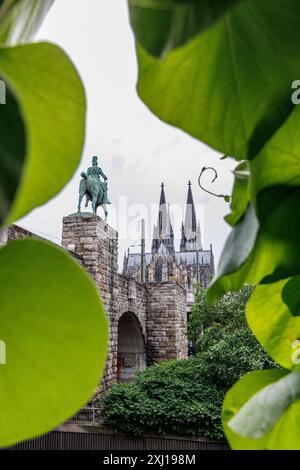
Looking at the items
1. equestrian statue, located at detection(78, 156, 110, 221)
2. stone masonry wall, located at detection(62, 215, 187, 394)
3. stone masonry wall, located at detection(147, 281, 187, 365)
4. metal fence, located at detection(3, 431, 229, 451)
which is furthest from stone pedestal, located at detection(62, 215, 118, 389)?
stone masonry wall, located at detection(147, 281, 187, 365)

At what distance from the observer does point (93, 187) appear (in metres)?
5.50

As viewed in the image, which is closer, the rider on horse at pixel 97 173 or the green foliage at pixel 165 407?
the green foliage at pixel 165 407

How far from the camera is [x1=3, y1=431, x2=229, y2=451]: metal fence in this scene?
400 centimetres

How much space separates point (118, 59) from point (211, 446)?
14.8 ft

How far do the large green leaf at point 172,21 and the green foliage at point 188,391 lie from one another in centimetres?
455

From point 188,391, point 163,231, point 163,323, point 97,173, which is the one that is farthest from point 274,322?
point 163,231

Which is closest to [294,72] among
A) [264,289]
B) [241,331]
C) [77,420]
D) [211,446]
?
[264,289]

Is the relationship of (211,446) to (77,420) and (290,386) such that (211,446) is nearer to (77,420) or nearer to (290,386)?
(77,420)

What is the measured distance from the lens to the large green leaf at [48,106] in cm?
10

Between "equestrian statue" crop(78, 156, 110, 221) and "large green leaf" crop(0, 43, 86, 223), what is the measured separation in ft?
16.7

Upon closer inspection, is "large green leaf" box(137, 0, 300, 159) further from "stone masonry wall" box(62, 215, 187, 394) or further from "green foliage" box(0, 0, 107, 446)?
"stone masonry wall" box(62, 215, 187, 394)

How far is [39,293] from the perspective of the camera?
0.11 metres

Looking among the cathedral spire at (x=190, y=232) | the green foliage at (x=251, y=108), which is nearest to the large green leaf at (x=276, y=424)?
the green foliage at (x=251, y=108)

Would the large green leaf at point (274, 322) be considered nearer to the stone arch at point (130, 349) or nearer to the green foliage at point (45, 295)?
the green foliage at point (45, 295)
